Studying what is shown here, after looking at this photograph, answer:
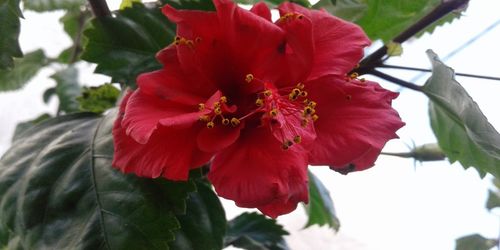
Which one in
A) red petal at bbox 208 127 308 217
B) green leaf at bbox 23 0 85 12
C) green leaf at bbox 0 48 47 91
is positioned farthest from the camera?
green leaf at bbox 0 48 47 91

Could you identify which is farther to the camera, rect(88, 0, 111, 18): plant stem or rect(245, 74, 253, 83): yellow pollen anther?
rect(88, 0, 111, 18): plant stem

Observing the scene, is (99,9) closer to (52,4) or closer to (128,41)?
(128,41)

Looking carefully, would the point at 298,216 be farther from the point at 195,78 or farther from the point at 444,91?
the point at 195,78

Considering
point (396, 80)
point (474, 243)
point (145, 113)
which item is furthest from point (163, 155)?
point (474, 243)

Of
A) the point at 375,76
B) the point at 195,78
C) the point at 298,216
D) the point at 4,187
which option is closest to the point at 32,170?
the point at 4,187

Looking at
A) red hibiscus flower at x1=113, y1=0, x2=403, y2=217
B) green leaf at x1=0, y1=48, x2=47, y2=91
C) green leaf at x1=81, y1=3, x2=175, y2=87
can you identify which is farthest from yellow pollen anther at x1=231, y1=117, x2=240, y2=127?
green leaf at x1=0, y1=48, x2=47, y2=91

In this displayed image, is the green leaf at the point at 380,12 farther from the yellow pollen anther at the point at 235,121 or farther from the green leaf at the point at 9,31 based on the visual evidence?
the green leaf at the point at 9,31

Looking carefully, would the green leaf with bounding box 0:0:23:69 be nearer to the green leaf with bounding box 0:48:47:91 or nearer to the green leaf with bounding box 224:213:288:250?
the green leaf with bounding box 224:213:288:250
